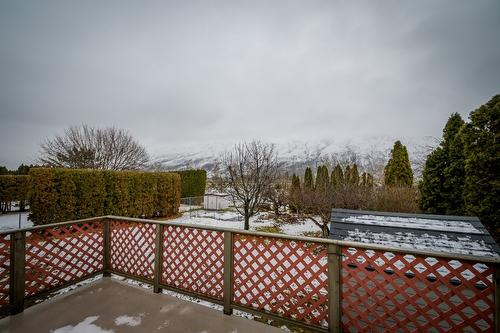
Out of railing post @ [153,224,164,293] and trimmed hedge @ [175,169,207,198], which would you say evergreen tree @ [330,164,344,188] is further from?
trimmed hedge @ [175,169,207,198]

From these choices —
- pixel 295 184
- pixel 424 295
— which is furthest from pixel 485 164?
pixel 295 184

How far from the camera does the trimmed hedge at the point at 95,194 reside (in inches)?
307

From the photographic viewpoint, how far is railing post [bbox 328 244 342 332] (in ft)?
7.74

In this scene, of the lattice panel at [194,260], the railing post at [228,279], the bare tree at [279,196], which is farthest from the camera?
the bare tree at [279,196]

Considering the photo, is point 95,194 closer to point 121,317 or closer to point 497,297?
point 121,317

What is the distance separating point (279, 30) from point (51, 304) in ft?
75.7

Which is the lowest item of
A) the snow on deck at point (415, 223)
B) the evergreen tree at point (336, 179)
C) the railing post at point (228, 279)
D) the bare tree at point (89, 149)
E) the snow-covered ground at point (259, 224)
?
the snow-covered ground at point (259, 224)

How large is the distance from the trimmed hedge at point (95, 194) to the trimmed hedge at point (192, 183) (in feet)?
23.8

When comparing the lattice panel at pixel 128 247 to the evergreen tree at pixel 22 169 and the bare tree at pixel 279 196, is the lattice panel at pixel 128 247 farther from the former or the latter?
the evergreen tree at pixel 22 169

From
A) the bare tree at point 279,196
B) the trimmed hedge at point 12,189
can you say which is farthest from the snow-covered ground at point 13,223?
the bare tree at point 279,196

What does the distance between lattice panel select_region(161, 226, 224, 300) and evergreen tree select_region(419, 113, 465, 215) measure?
30.0 feet

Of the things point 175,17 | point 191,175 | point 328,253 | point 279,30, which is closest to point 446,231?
point 328,253

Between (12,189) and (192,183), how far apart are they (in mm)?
12109

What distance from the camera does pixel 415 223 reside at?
4.55m
